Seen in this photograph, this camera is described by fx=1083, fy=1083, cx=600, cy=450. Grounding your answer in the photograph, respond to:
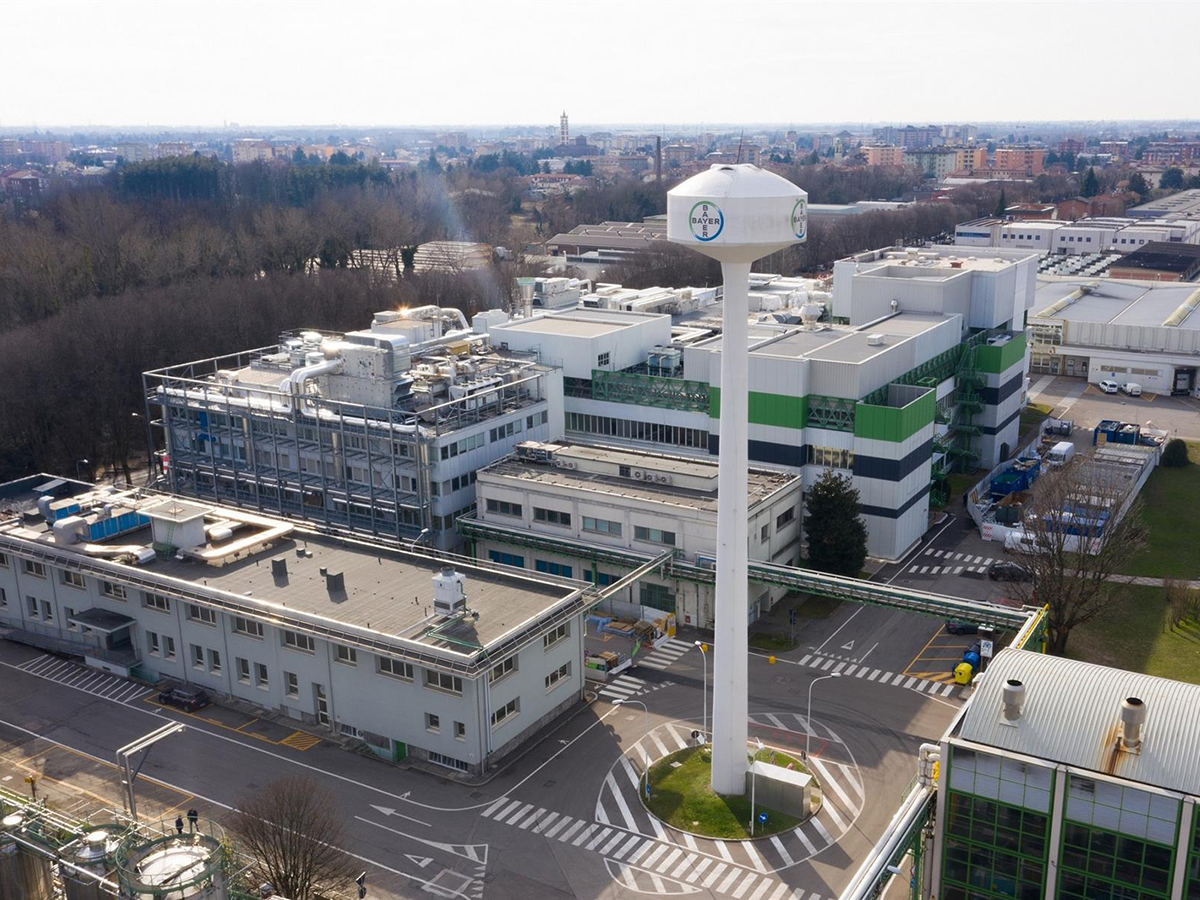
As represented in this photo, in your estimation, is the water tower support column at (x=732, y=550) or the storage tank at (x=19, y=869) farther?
the water tower support column at (x=732, y=550)

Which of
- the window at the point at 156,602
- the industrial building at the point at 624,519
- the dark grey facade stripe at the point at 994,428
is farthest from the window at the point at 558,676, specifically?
the dark grey facade stripe at the point at 994,428

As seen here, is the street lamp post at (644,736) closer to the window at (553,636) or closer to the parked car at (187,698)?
the window at (553,636)

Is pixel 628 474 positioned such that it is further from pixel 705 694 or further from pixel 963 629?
pixel 963 629

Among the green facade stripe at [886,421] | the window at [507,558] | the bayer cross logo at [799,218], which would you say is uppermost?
the bayer cross logo at [799,218]

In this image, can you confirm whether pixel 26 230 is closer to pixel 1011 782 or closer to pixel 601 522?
pixel 601 522

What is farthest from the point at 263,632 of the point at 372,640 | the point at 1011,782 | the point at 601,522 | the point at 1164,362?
the point at 1164,362

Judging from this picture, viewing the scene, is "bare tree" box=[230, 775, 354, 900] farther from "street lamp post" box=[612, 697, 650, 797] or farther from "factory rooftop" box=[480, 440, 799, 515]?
"factory rooftop" box=[480, 440, 799, 515]

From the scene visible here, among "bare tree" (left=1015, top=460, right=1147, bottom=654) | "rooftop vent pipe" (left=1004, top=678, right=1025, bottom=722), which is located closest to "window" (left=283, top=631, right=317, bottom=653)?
"rooftop vent pipe" (left=1004, top=678, right=1025, bottom=722)
